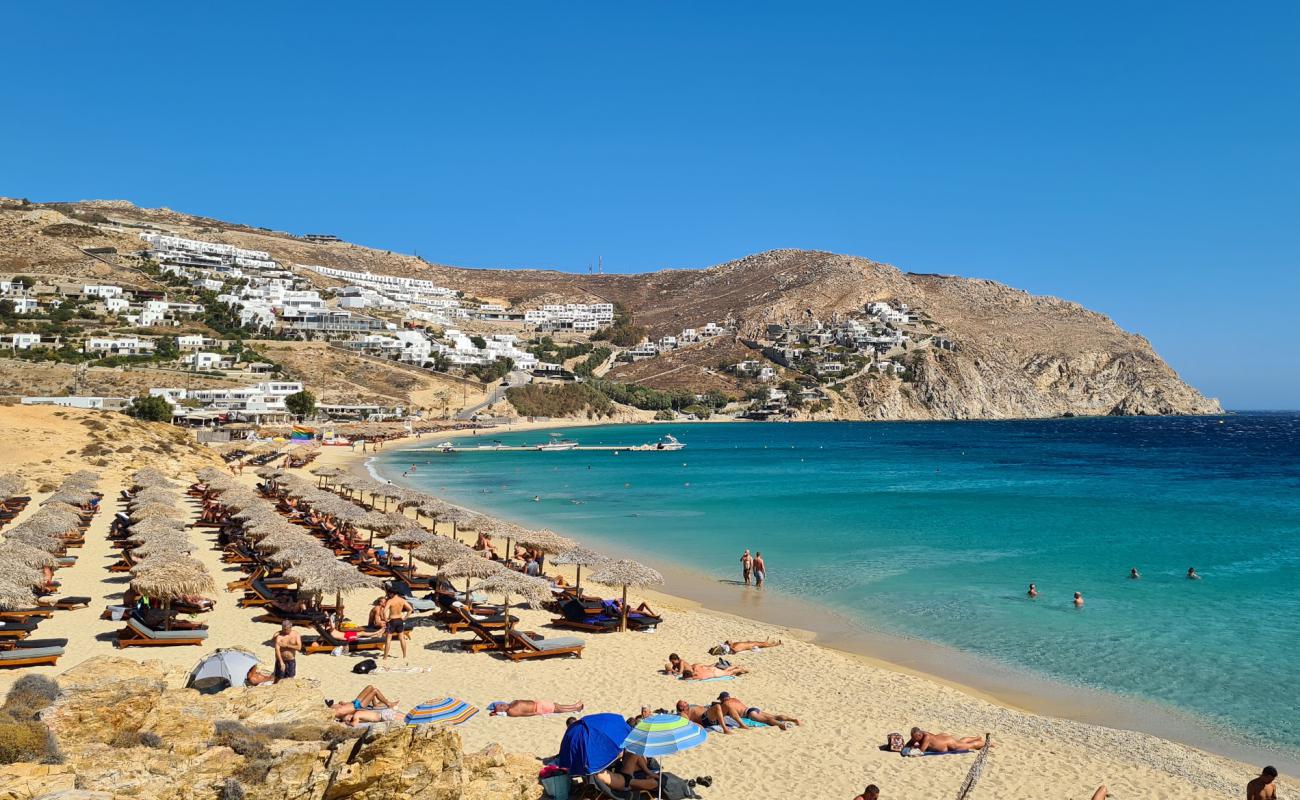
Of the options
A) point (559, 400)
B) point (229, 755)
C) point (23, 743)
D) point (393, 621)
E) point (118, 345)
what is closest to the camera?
point (23, 743)

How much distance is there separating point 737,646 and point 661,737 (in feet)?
21.3

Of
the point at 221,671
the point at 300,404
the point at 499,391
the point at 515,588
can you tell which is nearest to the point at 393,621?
the point at 515,588

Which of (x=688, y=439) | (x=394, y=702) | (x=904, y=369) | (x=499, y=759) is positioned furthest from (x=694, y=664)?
(x=904, y=369)

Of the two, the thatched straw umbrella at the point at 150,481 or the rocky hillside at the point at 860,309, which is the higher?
the rocky hillside at the point at 860,309

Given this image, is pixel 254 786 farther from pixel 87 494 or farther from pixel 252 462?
pixel 252 462

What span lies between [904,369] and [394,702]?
463ft

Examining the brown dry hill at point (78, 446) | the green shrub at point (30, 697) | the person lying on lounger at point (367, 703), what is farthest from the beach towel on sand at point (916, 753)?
the brown dry hill at point (78, 446)

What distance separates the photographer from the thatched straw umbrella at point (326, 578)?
13.9m

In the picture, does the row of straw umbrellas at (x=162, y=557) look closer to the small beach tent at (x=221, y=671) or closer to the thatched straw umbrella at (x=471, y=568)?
the small beach tent at (x=221, y=671)

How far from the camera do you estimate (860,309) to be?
566 ft

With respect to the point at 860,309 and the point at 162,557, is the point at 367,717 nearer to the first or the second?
the point at 162,557

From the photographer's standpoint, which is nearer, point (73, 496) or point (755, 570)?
point (755, 570)

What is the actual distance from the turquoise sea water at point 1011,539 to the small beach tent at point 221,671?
12.0 m

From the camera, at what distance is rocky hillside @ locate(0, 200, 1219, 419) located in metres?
135
